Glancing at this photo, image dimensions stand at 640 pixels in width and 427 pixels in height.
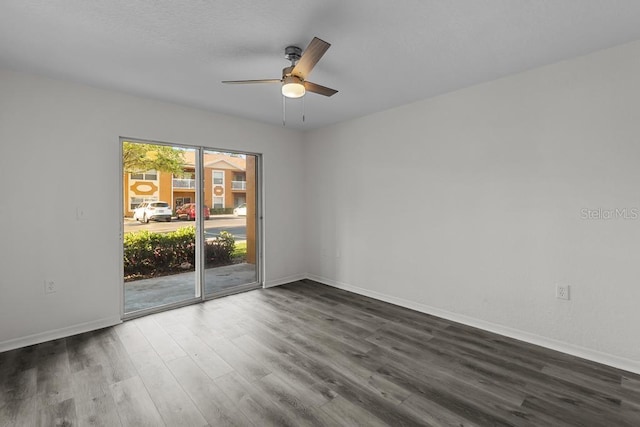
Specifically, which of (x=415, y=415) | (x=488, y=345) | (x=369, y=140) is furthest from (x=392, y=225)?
(x=415, y=415)

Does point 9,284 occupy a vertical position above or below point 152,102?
below

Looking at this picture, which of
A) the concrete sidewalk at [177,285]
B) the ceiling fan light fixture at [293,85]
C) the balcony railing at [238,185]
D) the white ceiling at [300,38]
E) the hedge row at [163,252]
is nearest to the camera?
the white ceiling at [300,38]

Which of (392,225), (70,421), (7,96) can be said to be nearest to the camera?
(70,421)

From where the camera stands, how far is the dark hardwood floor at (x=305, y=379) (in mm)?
1919

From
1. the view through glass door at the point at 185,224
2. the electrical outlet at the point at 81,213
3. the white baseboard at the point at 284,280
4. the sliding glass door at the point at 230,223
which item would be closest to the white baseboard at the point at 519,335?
the white baseboard at the point at 284,280

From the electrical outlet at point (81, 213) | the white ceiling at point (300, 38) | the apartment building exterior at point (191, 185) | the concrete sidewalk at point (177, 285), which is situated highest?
the white ceiling at point (300, 38)

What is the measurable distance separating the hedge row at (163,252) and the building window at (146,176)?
2.11 feet

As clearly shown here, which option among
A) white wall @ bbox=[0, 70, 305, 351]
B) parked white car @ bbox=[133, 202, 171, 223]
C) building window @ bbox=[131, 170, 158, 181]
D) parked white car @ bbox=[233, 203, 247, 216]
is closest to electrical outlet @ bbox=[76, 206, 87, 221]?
white wall @ bbox=[0, 70, 305, 351]

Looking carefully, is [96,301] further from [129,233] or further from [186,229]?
[186,229]

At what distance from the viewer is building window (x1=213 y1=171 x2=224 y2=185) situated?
426 cm

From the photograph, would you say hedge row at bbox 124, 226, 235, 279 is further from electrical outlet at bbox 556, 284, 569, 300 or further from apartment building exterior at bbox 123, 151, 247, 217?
electrical outlet at bbox 556, 284, 569, 300

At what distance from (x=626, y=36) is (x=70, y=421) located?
4643 mm

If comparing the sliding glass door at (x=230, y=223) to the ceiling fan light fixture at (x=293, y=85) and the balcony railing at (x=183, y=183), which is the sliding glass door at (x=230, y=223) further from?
the ceiling fan light fixture at (x=293, y=85)

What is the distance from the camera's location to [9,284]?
2.79m
